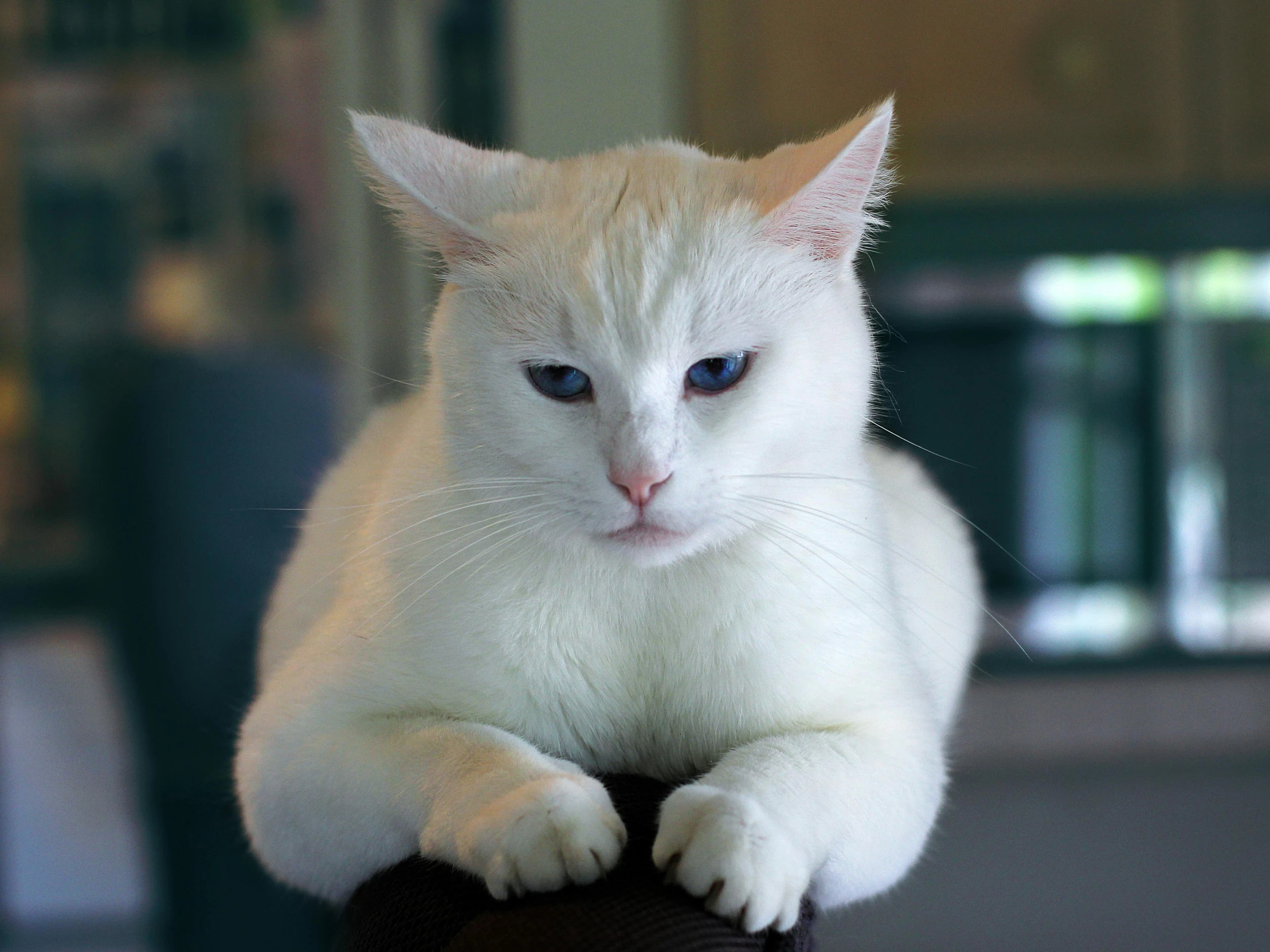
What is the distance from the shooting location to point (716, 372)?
81cm

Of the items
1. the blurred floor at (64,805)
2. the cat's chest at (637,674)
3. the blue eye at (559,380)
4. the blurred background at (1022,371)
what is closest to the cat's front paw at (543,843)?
the cat's chest at (637,674)

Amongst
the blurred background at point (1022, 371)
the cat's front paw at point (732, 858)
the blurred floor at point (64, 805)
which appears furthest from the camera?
the blurred floor at point (64, 805)

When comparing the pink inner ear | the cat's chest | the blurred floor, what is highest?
the pink inner ear

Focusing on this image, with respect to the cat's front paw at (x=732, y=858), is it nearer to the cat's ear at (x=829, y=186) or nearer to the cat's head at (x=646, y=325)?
the cat's head at (x=646, y=325)

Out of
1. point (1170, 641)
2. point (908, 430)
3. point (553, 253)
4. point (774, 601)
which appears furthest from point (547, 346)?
point (1170, 641)

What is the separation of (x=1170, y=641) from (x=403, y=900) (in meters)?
2.56

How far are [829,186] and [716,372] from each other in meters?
0.16

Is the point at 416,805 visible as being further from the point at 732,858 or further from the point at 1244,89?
the point at 1244,89

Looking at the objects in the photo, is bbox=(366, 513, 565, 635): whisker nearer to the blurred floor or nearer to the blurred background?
the blurred background

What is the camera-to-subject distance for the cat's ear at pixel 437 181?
2.68 ft

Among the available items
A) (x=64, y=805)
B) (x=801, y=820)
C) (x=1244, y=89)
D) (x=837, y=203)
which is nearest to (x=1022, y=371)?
(x=1244, y=89)

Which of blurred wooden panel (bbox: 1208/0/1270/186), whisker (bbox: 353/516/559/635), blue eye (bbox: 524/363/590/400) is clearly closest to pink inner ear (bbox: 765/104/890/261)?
blue eye (bbox: 524/363/590/400)

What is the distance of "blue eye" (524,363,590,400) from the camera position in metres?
0.81

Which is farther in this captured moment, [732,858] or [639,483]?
[639,483]
